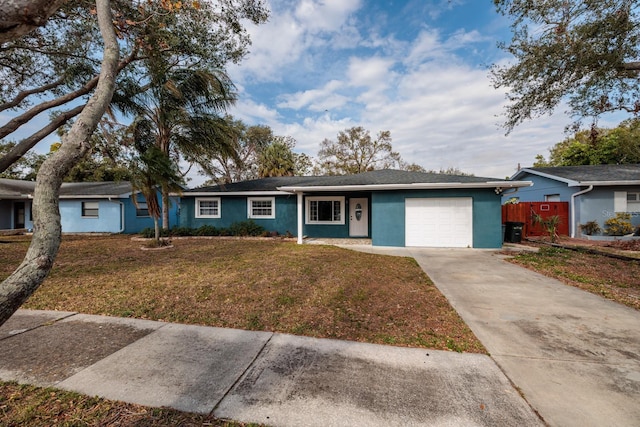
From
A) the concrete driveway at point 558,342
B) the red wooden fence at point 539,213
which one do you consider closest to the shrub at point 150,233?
the concrete driveway at point 558,342

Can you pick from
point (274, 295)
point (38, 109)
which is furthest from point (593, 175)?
point (38, 109)

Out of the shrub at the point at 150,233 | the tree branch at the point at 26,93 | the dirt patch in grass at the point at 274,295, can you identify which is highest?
the tree branch at the point at 26,93

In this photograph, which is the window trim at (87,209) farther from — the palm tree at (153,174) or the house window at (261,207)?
the house window at (261,207)

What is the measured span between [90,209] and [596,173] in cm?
2793

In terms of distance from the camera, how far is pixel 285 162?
21750mm

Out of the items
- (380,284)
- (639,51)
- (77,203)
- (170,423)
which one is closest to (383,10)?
(639,51)

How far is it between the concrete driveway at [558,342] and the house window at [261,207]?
9348 millimetres

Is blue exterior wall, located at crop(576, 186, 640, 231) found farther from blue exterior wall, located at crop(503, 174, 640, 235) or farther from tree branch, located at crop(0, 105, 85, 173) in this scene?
tree branch, located at crop(0, 105, 85, 173)

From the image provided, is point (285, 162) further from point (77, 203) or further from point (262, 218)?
point (77, 203)

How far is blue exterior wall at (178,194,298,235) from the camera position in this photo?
13617 mm

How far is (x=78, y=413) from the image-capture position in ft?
6.51

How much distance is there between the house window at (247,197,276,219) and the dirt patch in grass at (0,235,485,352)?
5977 mm

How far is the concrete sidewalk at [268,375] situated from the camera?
6.72 feet

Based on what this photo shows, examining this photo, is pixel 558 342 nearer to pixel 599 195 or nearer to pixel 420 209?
pixel 420 209
